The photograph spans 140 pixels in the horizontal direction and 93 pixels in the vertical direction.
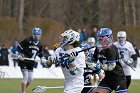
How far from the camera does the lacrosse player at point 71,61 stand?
33.7 ft

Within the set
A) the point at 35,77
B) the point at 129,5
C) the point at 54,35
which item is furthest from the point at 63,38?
the point at 129,5

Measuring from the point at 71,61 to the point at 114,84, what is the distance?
1006mm

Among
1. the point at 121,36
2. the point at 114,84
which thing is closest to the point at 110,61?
the point at 114,84

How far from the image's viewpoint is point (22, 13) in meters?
49.1

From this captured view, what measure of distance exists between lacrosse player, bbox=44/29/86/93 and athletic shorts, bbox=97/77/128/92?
578 millimetres

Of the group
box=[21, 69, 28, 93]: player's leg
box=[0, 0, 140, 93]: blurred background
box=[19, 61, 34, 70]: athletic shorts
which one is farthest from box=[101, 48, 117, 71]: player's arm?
box=[0, 0, 140, 93]: blurred background

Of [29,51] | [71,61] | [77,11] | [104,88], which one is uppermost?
[77,11]

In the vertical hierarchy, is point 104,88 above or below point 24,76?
below

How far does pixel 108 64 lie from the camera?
1050 cm

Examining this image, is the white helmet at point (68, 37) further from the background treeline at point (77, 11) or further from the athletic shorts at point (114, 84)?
the background treeline at point (77, 11)

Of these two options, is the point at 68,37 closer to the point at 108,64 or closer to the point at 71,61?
the point at 71,61

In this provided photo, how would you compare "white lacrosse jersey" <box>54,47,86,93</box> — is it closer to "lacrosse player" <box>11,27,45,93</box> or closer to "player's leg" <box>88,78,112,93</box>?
"player's leg" <box>88,78,112,93</box>

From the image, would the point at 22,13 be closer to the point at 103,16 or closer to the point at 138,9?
the point at 103,16

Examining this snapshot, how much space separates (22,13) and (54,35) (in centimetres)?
1259
